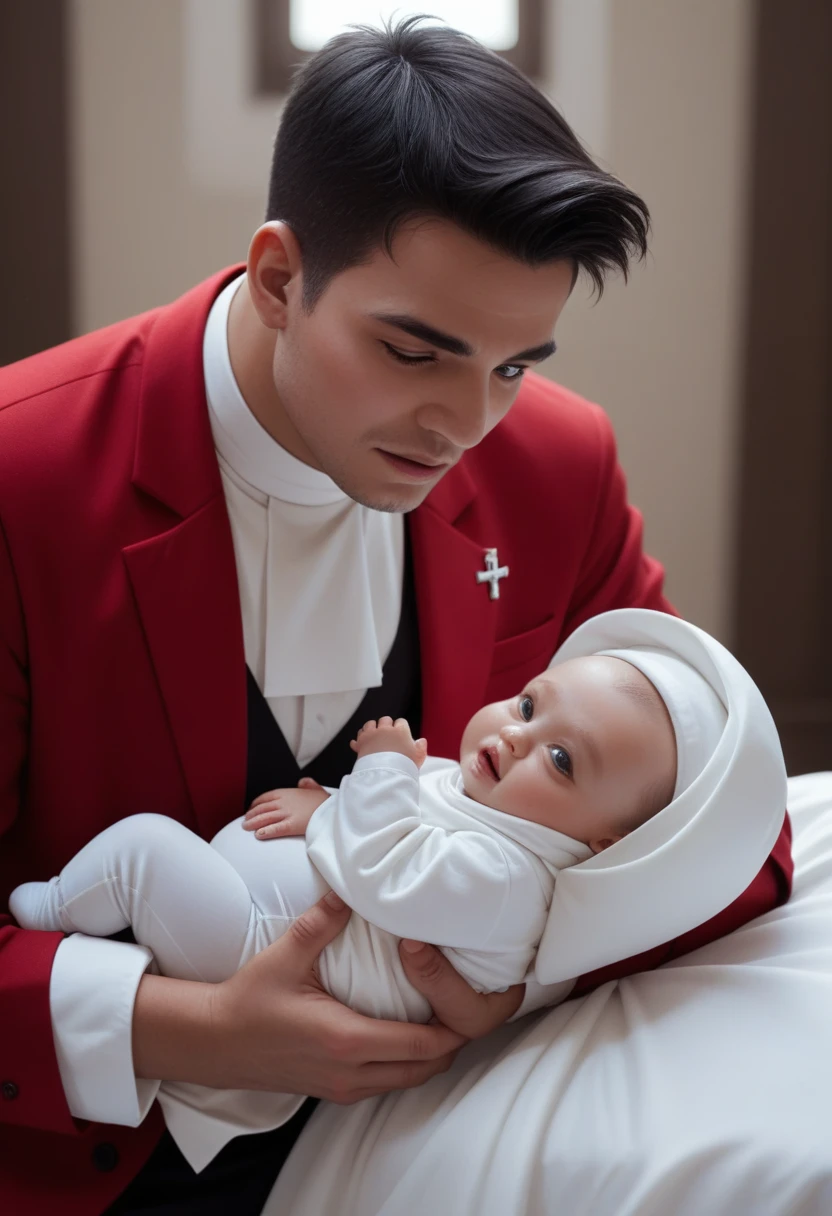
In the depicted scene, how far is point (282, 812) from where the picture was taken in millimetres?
1534

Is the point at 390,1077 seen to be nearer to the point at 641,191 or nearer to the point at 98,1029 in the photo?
the point at 98,1029

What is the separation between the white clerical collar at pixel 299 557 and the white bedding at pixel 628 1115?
0.55 m

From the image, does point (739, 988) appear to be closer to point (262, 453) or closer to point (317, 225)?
point (262, 453)

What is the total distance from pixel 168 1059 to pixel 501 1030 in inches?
17.3

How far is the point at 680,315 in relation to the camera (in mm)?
3234

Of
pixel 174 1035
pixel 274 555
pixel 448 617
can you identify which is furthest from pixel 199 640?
pixel 174 1035

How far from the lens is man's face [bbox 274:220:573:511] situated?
137 centimetres

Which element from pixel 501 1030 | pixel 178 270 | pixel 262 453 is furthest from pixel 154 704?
pixel 178 270

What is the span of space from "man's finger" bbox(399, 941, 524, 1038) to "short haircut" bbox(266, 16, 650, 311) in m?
0.81

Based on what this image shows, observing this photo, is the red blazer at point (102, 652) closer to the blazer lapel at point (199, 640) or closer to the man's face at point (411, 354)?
the blazer lapel at point (199, 640)

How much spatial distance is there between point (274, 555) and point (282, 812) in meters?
0.37

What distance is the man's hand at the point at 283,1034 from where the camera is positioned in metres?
1.38

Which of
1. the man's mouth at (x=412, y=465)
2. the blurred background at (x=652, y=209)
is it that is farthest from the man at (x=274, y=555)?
the blurred background at (x=652, y=209)

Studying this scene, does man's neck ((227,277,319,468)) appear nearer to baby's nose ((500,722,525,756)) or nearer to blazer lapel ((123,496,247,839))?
blazer lapel ((123,496,247,839))
